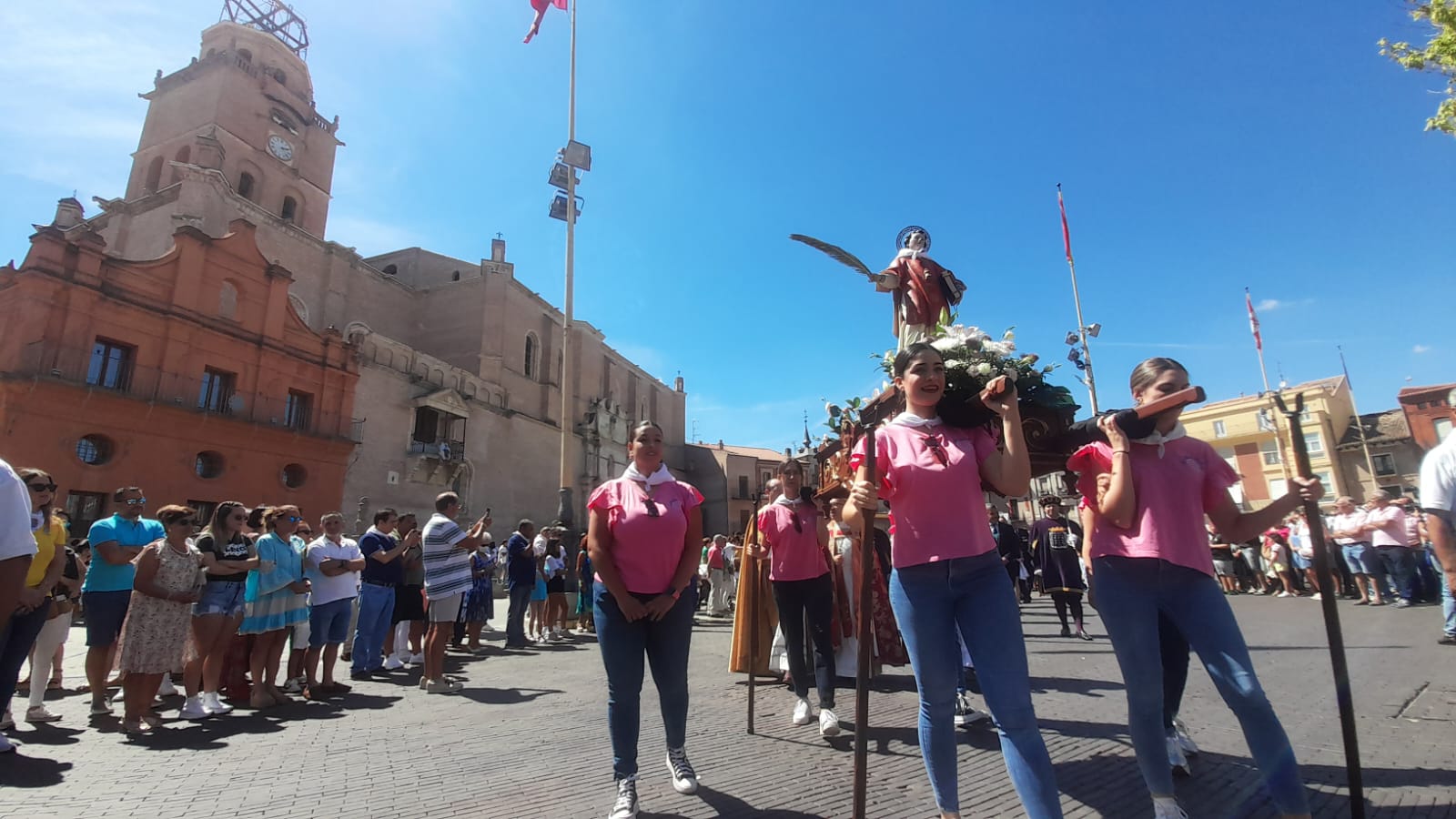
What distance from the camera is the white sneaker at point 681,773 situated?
3.41m

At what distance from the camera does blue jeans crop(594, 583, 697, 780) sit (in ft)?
10.8

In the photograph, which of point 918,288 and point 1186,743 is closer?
point 1186,743

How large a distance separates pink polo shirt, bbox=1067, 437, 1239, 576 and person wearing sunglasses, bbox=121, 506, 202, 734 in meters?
6.60

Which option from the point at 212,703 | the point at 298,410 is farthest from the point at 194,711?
the point at 298,410

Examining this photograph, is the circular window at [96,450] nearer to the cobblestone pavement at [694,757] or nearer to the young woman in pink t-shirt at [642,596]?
the cobblestone pavement at [694,757]

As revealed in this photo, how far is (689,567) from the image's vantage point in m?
3.64

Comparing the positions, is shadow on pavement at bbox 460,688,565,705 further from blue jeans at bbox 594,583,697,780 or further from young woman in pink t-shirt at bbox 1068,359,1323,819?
young woman in pink t-shirt at bbox 1068,359,1323,819

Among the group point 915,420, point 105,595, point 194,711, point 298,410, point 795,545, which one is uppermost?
point 298,410

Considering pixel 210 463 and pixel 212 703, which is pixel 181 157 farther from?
pixel 212 703

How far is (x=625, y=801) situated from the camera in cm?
308

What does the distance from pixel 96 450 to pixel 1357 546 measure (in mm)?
32227

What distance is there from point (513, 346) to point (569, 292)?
70.0ft

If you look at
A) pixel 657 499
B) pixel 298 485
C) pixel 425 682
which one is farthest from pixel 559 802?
pixel 298 485

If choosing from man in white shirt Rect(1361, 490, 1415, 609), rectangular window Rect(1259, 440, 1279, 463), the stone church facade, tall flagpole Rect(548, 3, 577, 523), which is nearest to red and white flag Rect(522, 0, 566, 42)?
tall flagpole Rect(548, 3, 577, 523)
